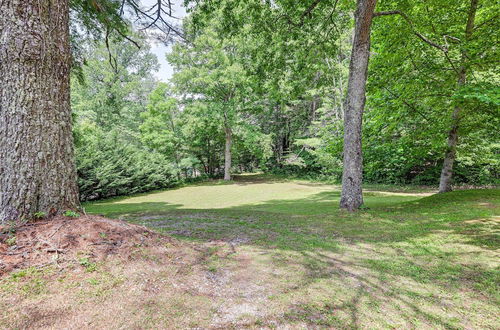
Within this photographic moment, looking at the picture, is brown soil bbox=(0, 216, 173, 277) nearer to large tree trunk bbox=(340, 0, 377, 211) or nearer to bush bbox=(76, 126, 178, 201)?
large tree trunk bbox=(340, 0, 377, 211)

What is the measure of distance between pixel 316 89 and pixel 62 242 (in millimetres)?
12554

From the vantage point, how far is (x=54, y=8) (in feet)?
9.57

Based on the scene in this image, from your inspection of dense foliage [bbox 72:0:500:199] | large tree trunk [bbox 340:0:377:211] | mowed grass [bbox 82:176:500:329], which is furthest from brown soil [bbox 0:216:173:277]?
large tree trunk [bbox 340:0:377:211]

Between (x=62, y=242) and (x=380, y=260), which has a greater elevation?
(x=62, y=242)

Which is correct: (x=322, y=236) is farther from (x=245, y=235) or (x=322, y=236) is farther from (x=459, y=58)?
(x=459, y=58)

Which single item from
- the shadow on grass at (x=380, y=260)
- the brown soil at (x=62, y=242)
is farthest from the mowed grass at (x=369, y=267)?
the brown soil at (x=62, y=242)

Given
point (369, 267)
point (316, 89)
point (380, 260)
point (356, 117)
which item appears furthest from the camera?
point (316, 89)

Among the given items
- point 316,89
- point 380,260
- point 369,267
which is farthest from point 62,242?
point 316,89

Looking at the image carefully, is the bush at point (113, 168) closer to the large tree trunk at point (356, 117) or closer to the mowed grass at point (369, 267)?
the mowed grass at point (369, 267)

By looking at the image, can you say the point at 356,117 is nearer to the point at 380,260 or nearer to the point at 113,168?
the point at 380,260

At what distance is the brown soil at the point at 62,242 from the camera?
220cm

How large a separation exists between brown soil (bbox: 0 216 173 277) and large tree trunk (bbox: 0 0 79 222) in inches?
11.2

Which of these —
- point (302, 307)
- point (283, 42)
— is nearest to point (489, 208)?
point (302, 307)

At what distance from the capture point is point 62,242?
2410mm
